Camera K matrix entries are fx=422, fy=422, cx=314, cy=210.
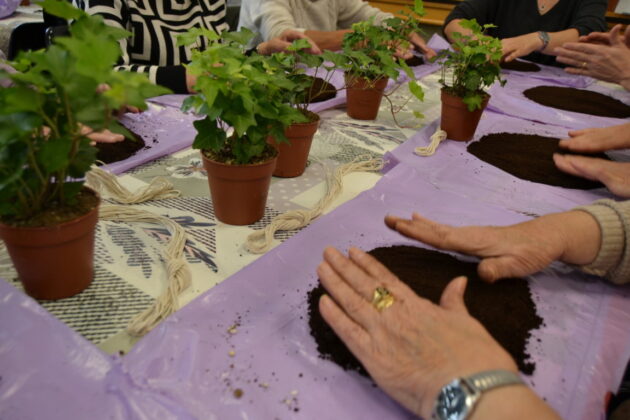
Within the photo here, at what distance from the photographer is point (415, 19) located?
149 centimetres

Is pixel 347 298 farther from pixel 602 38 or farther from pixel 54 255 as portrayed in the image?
pixel 602 38

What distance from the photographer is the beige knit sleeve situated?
77 cm

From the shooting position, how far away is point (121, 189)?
0.91 metres

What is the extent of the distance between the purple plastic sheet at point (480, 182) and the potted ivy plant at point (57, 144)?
828 millimetres

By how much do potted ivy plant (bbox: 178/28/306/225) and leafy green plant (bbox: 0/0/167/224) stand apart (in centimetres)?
15

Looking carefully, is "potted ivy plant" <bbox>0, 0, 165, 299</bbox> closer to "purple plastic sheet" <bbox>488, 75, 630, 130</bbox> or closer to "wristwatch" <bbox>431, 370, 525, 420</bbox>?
"wristwatch" <bbox>431, 370, 525, 420</bbox>

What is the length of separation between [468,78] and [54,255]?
116 centimetres

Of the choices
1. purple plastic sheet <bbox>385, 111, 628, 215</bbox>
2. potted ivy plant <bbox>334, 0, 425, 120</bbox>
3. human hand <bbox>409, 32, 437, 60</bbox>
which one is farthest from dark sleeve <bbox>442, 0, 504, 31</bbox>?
purple plastic sheet <bbox>385, 111, 628, 215</bbox>

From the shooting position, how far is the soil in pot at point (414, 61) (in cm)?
213

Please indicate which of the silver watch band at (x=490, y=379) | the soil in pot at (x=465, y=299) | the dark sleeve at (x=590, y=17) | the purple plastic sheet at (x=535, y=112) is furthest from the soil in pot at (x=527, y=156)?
the dark sleeve at (x=590, y=17)

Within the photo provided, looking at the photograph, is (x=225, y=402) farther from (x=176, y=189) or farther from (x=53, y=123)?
(x=176, y=189)

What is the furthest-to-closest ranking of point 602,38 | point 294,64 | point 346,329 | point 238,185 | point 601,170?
point 602,38 < point 601,170 < point 294,64 < point 238,185 < point 346,329

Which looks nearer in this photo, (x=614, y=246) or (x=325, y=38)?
(x=614, y=246)

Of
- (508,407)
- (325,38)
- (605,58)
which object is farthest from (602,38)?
(508,407)
